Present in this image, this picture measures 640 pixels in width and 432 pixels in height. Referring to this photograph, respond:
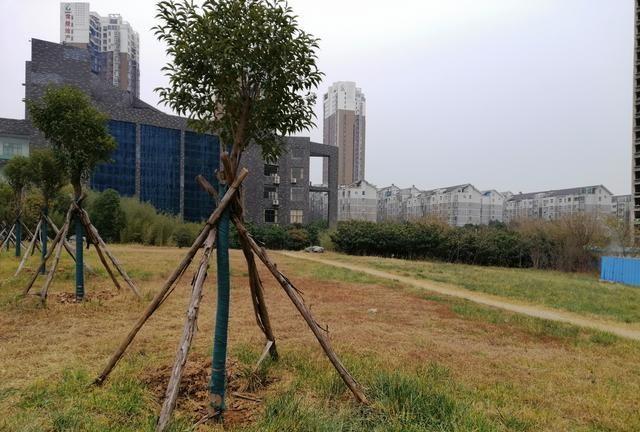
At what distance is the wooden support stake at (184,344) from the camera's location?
3.13m

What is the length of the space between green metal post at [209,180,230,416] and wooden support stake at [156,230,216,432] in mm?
95

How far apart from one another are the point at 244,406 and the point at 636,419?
3.43 m

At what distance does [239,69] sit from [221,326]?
2.25 meters

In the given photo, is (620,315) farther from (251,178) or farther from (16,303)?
(251,178)

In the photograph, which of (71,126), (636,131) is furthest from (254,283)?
(636,131)

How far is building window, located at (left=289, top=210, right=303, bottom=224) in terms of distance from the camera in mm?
48219

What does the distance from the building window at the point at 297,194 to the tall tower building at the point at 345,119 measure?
16.6 meters

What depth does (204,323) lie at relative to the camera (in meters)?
6.81

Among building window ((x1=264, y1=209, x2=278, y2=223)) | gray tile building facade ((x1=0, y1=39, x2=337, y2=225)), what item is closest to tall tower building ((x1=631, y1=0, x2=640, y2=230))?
gray tile building facade ((x1=0, y1=39, x2=337, y2=225))

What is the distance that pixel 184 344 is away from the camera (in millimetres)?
3418

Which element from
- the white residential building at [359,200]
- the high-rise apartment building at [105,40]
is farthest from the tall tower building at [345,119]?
the high-rise apartment building at [105,40]

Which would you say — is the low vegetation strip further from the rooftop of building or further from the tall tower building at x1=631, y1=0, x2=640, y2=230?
the rooftop of building

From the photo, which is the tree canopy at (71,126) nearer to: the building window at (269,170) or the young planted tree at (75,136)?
the young planted tree at (75,136)

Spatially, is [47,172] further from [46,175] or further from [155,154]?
[155,154]
